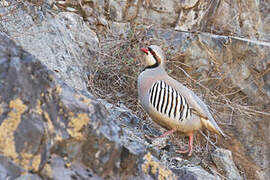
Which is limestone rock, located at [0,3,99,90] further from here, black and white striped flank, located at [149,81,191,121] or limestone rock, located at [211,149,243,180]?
limestone rock, located at [211,149,243,180]

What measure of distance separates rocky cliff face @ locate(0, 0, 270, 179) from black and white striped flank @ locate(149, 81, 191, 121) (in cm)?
33

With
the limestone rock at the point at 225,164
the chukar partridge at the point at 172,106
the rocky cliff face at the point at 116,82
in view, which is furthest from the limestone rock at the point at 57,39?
the limestone rock at the point at 225,164

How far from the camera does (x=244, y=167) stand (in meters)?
5.78

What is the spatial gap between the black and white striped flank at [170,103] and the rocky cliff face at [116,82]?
1.08 ft

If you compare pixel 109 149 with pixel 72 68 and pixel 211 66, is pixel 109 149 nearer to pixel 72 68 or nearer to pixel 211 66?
pixel 72 68

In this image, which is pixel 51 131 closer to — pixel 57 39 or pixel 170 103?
pixel 170 103

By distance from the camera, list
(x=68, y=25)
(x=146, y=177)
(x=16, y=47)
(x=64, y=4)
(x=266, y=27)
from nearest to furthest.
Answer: (x=16, y=47), (x=146, y=177), (x=68, y=25), (x=64, y=4), (x=266, y=27)

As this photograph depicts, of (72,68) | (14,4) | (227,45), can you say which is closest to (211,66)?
(227,45)

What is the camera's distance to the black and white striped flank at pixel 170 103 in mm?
3678

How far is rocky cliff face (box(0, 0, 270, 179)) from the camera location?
66.9 inches

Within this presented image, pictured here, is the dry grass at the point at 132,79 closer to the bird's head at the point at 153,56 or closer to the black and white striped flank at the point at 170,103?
the black and white striped flank at the point at 170,103

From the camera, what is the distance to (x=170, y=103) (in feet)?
12.1

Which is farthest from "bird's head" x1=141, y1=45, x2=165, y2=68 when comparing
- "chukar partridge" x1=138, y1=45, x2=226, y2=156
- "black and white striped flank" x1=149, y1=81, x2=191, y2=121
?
"black and white striped flank" x1=149, y1=81, x2=191, y2=121

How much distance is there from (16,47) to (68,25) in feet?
10.3
